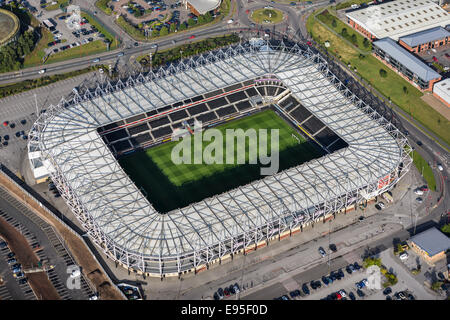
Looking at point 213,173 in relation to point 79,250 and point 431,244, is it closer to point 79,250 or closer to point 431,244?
point 79,250

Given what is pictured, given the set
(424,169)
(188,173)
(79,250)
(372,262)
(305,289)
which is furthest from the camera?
(424,169)

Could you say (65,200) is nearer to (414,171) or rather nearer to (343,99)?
(343,99)

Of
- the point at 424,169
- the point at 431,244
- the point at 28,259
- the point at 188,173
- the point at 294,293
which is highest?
the point at 431,244

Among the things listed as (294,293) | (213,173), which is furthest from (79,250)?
(294,293)

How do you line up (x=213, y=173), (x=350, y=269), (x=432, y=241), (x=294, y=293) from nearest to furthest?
(x=294, y=293), (x=350, y=269), (x=432, y=241), (x=213, y=173)

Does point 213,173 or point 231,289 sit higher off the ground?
point 213,173

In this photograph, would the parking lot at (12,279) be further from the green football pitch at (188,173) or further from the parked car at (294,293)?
the parked car at (294,293)
